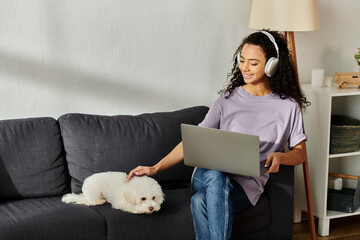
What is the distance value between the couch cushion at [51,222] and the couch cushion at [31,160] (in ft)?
0.56

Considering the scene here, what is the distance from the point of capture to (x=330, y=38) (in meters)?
3.50

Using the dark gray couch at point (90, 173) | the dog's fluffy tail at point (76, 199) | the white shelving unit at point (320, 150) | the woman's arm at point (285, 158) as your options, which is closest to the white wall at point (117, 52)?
the dark gray couch at point (90, 173)

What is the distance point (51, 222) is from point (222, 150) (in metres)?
0.77

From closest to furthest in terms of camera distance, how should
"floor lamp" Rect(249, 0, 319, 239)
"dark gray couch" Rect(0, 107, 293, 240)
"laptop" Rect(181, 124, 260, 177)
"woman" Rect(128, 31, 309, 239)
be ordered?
"laptop" Rect(181, 124, 260, 177) → "dark gray couch" Rect(0, 107, 293, 240) → "woman" Rect(128, 31, 309, 239) → "floor lamp" Rect(249, 0, 319, 239)

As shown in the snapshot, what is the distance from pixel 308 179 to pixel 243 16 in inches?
40.6

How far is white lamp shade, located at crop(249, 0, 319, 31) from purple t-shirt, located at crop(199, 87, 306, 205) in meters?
0.57

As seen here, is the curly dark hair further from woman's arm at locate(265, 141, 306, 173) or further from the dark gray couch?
the dark gray couch

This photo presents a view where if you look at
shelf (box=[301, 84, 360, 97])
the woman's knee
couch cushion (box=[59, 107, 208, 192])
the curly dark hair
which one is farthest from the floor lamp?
the woman's knee

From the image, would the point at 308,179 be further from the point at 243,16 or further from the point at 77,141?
the point at 77,141

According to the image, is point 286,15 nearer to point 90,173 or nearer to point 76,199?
point 90,173

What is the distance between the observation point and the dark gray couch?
2.31m

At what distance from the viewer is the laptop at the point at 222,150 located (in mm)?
2168

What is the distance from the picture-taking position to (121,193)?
2393mm

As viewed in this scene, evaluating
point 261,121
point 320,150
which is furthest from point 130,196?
point 320,150
